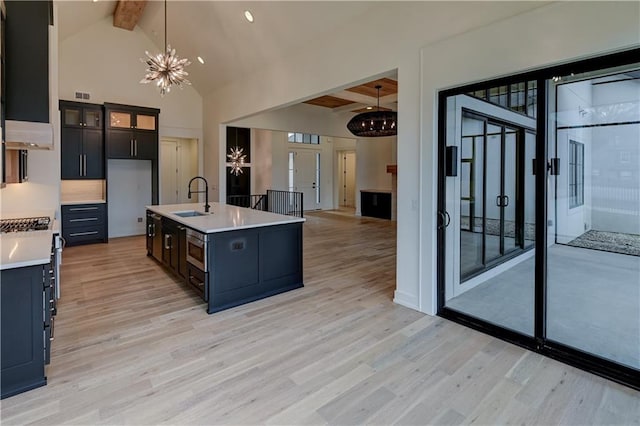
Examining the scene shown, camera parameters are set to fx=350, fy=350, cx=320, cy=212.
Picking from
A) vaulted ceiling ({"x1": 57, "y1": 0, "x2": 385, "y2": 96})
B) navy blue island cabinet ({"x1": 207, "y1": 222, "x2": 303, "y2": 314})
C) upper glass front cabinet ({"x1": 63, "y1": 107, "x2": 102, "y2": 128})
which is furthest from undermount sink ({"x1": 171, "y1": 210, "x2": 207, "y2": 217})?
upper glass front cabinet ({"x1": 63, "y1": 107, "x2": 102, "y2": 128})

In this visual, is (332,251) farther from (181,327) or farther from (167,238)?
(181,327)

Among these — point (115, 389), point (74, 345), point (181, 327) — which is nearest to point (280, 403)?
point (115, 389)

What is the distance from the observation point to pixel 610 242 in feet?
10.7

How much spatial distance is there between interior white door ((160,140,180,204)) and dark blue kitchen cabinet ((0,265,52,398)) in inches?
288

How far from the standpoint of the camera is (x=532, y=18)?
2.63 metres

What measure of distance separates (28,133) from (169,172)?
251 inches

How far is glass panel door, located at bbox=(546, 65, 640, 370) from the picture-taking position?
8.90 ft

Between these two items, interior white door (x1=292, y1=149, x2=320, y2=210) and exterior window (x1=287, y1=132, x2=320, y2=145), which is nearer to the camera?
exterior window (x1=287, y1=132, x2=320, y2=145)

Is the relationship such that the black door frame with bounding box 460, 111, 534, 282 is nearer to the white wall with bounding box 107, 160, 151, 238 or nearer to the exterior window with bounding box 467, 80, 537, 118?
the exterior window with bounding box 467, 80, 537, 118

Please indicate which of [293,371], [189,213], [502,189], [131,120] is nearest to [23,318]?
[293,371]

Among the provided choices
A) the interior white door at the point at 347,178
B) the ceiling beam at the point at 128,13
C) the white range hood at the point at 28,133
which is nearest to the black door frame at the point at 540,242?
the white range hood at the point at 28,133

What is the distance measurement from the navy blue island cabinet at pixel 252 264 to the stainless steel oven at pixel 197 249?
7 cm

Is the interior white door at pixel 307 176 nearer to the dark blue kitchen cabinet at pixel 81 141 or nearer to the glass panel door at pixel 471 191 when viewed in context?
the dark blue kitchen cabinet at pixel 81 141

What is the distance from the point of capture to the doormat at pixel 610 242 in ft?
9.92
